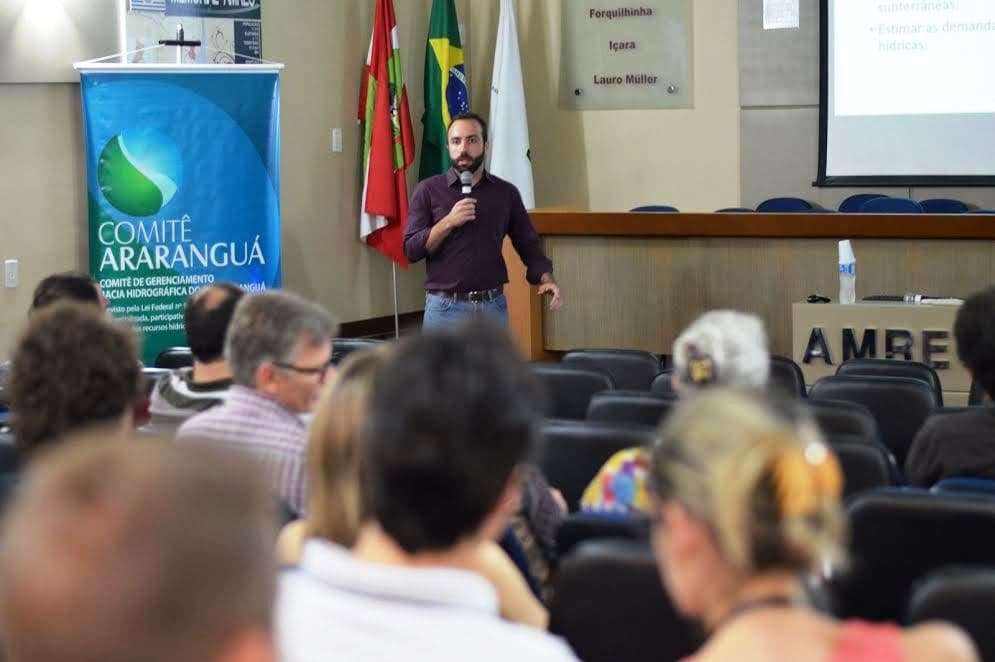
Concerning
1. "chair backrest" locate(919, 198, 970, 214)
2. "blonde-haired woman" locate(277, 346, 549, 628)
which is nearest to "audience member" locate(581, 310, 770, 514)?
"blonde-haired woman" locate(277, 346, 549, 628)

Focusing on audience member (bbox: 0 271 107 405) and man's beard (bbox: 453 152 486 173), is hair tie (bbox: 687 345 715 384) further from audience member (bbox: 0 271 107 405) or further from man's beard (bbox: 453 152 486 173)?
man's beard (bbox: 453 152 486 173)

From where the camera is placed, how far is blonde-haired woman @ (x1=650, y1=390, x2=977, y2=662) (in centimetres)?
145

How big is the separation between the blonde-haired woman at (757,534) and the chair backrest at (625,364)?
373 cm

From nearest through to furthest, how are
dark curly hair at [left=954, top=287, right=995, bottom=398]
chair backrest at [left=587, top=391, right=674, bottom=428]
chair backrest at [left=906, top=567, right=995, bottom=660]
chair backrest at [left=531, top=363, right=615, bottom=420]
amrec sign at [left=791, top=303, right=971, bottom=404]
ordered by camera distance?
chair backrest at [left=906, top=567, right=995, bottom=660]
dark curly hair at [left=954, top=287, right=995, bottom=398]
chair backrest at [left=587, top=391, right=674, bottom=428]
chair backrest at [left=531, top=363, right=615, bottom=420]
amrec sign at [left=791, top=303, right=971, bottom=404]

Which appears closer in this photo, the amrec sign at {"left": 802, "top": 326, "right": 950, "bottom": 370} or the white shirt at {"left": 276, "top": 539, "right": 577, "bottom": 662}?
the white shirt at {"left": 276, "top": 539, "right": 577, "bottom": 662}

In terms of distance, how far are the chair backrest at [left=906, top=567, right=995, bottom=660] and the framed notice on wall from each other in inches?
359

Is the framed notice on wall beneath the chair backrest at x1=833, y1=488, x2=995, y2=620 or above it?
above

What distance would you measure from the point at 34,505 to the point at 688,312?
22.8ft

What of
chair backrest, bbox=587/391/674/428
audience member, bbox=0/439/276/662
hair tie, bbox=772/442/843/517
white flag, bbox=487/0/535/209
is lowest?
chair backrest, bbox=587/391/674/428

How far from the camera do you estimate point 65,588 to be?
2.61 feet

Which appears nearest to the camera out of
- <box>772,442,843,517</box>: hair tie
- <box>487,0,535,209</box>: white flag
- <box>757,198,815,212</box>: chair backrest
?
<box>772,442,843,517</box>: hair tie

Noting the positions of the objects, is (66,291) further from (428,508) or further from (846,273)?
(846,273)

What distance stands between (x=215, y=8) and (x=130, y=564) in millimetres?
8582

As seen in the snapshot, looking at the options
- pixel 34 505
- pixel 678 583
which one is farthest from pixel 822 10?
pixel 34 505
